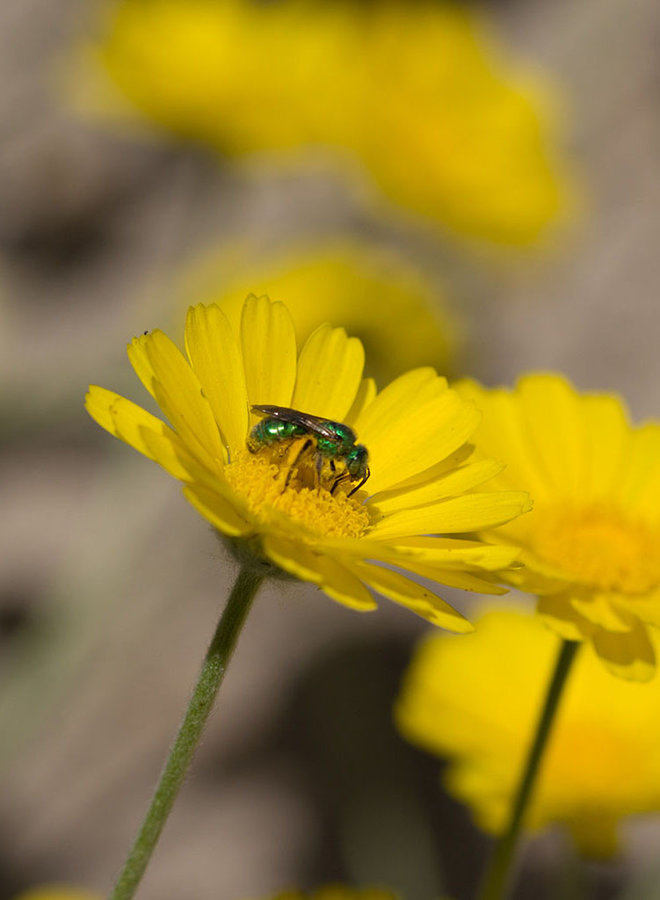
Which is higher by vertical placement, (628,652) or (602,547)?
(602,547)

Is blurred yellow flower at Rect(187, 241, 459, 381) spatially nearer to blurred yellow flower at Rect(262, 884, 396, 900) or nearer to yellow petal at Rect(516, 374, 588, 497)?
yellow petal at Rect(516, 374, 588, 497)

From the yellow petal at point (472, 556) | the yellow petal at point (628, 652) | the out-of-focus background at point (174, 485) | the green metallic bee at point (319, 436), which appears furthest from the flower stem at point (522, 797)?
the out-of-focus background at point (174, 485)

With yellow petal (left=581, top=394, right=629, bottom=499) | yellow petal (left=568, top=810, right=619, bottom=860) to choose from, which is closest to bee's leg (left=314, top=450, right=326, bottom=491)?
yellow petal (left=581, top=394, right=629, bottom=499)

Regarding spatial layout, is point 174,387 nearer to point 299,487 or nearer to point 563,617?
point 299,487

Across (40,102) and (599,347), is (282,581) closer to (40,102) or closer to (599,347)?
(599,347)

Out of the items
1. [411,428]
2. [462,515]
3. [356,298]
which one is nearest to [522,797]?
[462,515]

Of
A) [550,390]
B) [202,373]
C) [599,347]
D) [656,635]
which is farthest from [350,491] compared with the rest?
[599,347]
